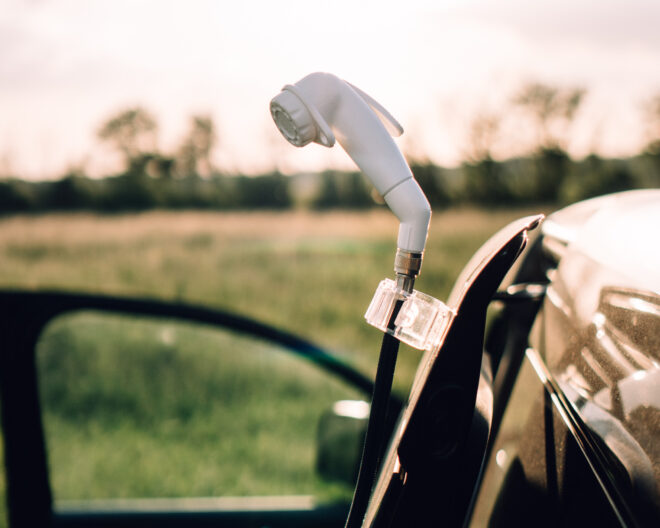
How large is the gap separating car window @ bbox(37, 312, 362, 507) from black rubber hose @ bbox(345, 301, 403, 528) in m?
2.22

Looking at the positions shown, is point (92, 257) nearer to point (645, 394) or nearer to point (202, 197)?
point (202, 197)

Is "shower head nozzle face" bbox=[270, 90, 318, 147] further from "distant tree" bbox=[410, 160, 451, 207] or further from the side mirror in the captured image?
"distant tree" bbox=[410, 160, 451, 207]

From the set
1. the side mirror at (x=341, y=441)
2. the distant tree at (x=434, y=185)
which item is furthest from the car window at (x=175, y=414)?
the distant tree at (x=434, y=185)

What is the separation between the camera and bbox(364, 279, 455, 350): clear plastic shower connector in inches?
28.2

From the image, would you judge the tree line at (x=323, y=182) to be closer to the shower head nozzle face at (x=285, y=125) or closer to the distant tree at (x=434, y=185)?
the distant tree at (x=434, y=185)

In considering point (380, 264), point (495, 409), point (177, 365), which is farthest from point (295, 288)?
point (495, 409)

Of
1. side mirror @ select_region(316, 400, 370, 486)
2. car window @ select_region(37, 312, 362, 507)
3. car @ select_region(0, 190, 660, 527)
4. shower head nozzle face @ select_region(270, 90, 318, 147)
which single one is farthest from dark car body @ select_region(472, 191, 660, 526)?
car window @ select_region(37, 312, 362, 507)

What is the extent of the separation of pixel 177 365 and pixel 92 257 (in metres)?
6.95

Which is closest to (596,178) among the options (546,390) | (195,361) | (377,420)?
(195,361)

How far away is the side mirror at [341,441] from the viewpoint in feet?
6.35

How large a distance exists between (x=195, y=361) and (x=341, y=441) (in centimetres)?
393

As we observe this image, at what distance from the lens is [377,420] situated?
30.9 inches

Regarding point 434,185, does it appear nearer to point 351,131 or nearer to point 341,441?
point 341,441

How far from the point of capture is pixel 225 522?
7.06ft
